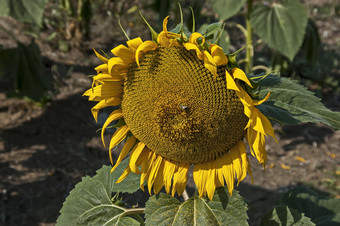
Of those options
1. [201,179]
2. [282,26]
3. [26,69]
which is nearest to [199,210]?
→ [201,179]

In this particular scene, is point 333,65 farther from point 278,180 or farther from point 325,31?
point 278,180

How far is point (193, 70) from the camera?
Result: 3.40 feet

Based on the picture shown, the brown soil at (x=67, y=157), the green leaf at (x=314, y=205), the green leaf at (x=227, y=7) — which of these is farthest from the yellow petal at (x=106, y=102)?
the green leaf at (x=227, y=7)

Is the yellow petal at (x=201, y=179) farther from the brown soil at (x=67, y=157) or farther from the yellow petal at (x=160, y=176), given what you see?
the brown soil at (x=67, y=157)

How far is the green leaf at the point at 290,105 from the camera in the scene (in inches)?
41.4

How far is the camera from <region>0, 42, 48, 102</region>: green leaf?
2.67 metres

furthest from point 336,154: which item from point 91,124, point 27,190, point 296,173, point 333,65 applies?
point 27,190

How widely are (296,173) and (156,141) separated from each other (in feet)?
5.97

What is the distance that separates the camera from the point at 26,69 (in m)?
2.69

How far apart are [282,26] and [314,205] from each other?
1.15 m

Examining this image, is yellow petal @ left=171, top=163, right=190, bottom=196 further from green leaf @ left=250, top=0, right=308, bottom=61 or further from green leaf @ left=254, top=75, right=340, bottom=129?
green leaf @ left=250, top=0, right=308, bottom=61

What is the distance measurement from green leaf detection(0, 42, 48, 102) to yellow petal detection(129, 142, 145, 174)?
5.60 ft

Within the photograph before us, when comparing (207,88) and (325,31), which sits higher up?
(207,88)

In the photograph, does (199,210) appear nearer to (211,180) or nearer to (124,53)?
(211,180)
